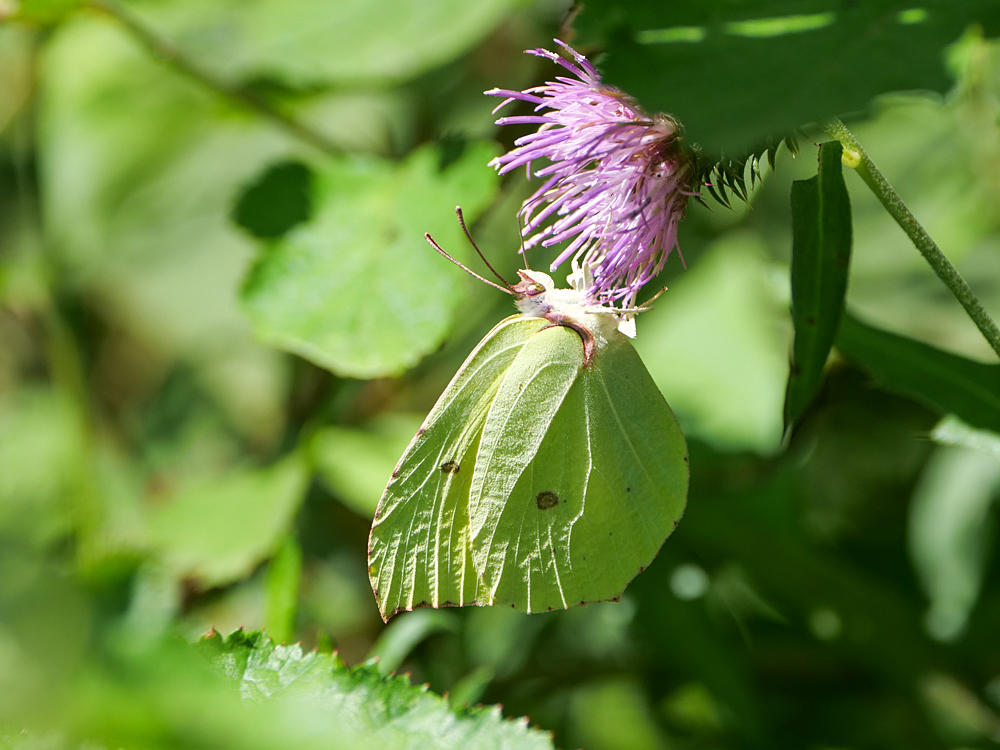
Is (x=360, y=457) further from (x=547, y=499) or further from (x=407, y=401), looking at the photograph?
(x=547, y=499)

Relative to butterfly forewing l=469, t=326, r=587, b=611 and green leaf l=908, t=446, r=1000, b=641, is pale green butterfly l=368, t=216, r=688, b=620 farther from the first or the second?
green leaf l=908, t=446, r=1000, b=641

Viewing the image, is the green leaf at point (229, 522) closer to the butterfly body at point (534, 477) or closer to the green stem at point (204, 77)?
the butterfly body at point (534, 477)

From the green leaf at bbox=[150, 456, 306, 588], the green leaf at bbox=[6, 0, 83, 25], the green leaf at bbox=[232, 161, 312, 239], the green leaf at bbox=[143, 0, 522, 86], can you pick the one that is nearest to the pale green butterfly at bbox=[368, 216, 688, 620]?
the green leaf at bbox=[150, 456, 306, 588]

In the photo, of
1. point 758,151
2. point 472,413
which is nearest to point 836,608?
point 472,413

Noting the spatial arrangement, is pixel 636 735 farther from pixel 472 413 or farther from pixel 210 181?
pixel 210 181

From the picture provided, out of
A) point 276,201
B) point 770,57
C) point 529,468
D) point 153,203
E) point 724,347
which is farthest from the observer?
point 153,203

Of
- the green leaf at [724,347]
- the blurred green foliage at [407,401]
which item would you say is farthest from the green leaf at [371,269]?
the green leaf at [724,347]

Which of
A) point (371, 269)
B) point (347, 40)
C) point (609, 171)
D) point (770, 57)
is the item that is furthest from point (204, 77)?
point (770, 57)
